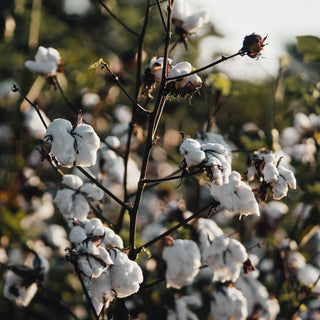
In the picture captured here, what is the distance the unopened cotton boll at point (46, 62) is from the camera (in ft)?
5.08

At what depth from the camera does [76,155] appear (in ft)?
3.39

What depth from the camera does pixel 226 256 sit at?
129 cm

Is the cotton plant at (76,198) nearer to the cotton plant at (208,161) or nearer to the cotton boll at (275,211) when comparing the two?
the cotton plant at (208,161)

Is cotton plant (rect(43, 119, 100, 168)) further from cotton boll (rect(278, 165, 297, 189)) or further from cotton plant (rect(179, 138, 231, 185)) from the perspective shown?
cotton boll (rect(278, 165, 297, 189))

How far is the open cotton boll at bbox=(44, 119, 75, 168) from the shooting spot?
1014mm

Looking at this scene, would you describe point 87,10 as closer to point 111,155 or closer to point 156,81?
point 111,155

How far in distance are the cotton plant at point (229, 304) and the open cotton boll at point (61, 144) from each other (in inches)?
27.2

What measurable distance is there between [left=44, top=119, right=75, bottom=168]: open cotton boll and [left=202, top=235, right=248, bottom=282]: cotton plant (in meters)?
0.50

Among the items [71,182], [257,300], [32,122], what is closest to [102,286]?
[71,182]

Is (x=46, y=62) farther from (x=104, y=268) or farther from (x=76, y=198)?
(x=104, y=268)

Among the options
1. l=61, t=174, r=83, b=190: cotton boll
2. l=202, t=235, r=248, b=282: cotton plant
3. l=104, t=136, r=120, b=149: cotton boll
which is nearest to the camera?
l=202, t=235, r=248, b=282: cotton plant

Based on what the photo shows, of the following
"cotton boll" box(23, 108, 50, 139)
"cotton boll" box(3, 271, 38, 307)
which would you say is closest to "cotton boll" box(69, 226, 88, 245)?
"cotton boll" box(3, 271, 38, 307)

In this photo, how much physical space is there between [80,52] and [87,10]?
1.66m

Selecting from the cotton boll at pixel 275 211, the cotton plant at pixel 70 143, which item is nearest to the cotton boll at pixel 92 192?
the cotton plant at pixel 70 143
